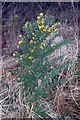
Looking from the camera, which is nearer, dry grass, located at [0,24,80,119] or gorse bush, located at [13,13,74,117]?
gorse bush, located at [13,13,74,117]

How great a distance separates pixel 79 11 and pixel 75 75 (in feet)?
4.08

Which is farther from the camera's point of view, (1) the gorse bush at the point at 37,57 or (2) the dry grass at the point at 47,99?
(2) the dry grass at the point at 47,99

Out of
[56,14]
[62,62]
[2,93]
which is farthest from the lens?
[56,14]

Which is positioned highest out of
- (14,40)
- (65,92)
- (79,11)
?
(79,11)

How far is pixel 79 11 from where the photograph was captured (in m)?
4.34

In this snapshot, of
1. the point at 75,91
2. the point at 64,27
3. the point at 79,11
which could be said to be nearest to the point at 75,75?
the point at 75,91

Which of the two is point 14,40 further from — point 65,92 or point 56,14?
point 65,92

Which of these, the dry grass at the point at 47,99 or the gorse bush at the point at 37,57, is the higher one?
the gorse bush at the point at 37,57

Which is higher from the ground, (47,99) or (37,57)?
(37,57)

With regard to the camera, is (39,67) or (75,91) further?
(75,91)

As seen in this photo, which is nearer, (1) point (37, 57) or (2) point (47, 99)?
(1) point (37, 57)

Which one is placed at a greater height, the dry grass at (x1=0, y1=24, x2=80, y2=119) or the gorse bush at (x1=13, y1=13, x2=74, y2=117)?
the gorse bush at (x1=13, y1=13, x2=74, y2=117)

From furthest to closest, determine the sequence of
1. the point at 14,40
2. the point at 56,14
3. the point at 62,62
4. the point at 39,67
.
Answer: the point at 56,14
the point at 14,40
the point at 62,62
the point at 39,67

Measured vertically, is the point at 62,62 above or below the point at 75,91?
above
